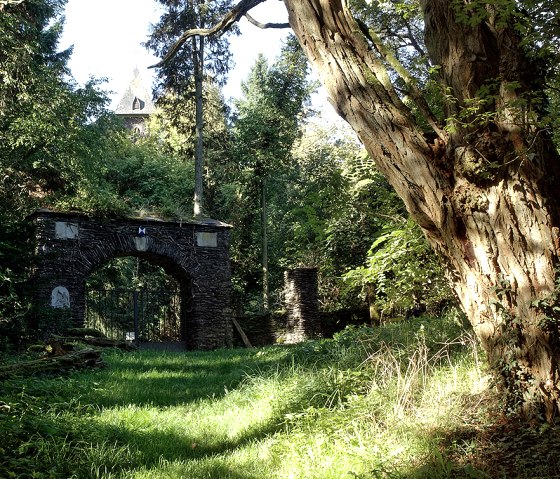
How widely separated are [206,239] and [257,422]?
35.6ft

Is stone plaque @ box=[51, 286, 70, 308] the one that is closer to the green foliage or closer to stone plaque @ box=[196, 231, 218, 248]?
stone plaque @ box=[196, 231, 218, 248]

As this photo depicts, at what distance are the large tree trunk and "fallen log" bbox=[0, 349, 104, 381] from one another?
468 centimetres

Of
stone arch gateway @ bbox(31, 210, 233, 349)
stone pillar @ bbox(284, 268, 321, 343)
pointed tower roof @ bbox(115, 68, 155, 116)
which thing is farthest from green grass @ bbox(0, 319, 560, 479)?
pointed tower roof @ bbox(115, 68, 155, 116)

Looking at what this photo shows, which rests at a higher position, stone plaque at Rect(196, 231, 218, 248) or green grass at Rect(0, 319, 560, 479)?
stone plaque at Rect(196, 231, 218, 248)

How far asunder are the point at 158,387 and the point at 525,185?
4698 millimetres

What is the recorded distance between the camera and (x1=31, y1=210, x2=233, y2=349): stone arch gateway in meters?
13.3

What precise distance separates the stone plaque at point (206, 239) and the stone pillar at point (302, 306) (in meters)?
2.61

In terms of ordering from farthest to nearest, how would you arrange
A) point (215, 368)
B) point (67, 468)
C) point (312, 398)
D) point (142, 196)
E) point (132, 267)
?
point (132, 267) → point (142, 196) → point (215, 368) → point (312, 398) → point (67, 468)

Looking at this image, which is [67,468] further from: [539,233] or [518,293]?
[539,233]

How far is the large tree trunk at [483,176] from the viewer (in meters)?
4.08

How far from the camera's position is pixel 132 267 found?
27359 mm

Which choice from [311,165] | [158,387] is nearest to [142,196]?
[311,165]

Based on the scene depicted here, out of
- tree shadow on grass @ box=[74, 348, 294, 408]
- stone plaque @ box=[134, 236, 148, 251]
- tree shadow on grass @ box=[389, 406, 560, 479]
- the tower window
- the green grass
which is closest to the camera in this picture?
tree shadow on grass @ box=[389, 406, 560, 479]

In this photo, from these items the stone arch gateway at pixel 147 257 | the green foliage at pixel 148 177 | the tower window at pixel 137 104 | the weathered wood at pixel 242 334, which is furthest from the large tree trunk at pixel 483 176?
the tower window at pixel 137 104
